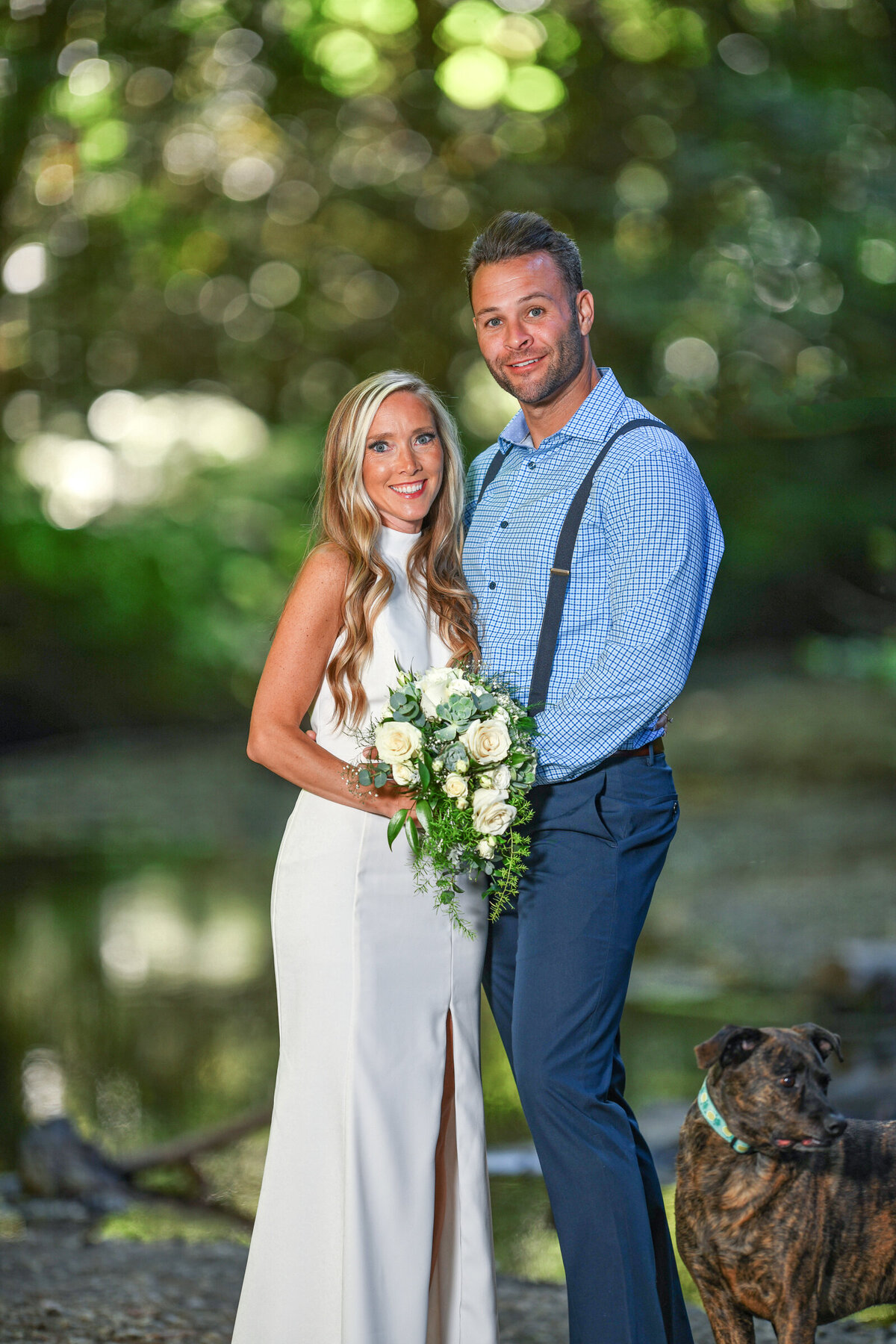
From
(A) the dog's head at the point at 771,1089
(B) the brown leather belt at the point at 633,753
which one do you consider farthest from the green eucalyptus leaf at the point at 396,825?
(A) the dog's head at the point at 771,1089

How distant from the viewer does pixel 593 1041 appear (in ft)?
10.4

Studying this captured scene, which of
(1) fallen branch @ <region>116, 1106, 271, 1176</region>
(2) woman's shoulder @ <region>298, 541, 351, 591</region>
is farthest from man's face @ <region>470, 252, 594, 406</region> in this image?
(1) fallen branch @ <region>116, 1106, 271, 1176</region>

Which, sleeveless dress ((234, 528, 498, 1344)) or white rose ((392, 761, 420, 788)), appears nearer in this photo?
white rose ((392, 761, 420, 788))

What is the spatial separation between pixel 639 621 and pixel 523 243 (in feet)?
3.49

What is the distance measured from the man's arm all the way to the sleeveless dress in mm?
409

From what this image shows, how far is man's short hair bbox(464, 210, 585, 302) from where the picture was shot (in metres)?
3.42

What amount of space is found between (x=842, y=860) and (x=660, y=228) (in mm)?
8748

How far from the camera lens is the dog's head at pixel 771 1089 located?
3.20 m

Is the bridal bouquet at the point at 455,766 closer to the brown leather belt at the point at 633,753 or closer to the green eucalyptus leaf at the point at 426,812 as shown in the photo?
the green eucalyptus leaf at the point at 426,812

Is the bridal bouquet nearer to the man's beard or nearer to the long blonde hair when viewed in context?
the long blonde hair

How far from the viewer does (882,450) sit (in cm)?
1997

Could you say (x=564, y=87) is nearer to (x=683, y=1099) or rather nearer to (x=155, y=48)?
(x=155, y=48)

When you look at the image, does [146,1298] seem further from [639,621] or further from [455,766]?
[639,621]

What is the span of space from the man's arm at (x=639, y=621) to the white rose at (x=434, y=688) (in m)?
0.30
